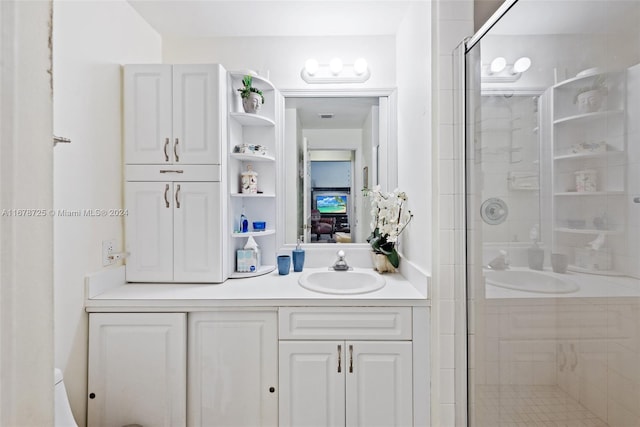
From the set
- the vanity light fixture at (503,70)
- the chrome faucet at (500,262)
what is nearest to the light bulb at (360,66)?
the vanity light fixture at (503,70)

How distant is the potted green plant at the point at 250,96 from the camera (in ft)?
6.46

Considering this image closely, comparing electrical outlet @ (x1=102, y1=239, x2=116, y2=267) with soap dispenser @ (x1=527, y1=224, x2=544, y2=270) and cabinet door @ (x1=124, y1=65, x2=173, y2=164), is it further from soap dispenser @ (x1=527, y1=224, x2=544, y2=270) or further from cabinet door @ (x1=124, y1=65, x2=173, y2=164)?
soap dispenser @ (x1=527, y1=224, x2=544, y2=270)

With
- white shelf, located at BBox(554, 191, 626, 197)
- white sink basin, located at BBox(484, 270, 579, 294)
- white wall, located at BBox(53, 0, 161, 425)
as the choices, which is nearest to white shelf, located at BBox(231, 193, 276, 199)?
white wall, located at BBox(53, 0, 161, 425)

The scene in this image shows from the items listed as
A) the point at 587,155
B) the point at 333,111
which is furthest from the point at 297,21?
the point at 587,155

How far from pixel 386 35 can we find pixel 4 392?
2389mm

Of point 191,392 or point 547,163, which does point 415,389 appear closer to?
point 191,392

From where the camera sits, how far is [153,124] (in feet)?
5.96

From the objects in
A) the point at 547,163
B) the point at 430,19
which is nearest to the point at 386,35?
the point at 430,19

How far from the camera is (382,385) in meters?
1.56

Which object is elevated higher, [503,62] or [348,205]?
[503,62]

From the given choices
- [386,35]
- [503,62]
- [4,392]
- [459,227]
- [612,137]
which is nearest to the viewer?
[4,392]

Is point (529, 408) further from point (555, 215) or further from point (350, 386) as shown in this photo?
point (350, 386)

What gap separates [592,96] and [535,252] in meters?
0.44

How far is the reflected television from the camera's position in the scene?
228 cm
